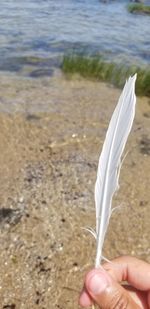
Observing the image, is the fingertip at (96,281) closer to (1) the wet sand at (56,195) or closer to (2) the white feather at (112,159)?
(2) the white feather at (112,159)

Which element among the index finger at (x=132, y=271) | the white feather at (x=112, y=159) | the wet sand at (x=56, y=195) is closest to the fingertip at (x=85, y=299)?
the white feather at (x=112, y=159)

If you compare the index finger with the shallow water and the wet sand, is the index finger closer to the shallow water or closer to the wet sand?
the wet sand

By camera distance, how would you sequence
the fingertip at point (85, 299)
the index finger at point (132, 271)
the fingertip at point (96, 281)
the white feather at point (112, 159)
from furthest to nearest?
1. the index finger at point (132, 271)
2. the fingertip at point (85, 299)
3. the fingertip at point (96, 281)
4. the white feather at point (112, 159)

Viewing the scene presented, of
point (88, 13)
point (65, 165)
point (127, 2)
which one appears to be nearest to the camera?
point (65, 165)

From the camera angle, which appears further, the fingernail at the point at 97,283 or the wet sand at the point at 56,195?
the wet sand at the point at 56,195

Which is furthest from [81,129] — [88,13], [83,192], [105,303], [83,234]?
[88,13]

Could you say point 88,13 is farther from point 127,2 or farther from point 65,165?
point 65,165

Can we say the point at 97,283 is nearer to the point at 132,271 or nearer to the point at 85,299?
the point at 85,299

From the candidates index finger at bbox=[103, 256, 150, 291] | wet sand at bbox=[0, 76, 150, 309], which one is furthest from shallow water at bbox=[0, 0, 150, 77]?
index finger at bbox=[103, 256, 150, 291]

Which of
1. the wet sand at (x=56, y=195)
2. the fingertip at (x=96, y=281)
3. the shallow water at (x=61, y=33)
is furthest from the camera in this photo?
the shallow water at (x=61, y=33)
